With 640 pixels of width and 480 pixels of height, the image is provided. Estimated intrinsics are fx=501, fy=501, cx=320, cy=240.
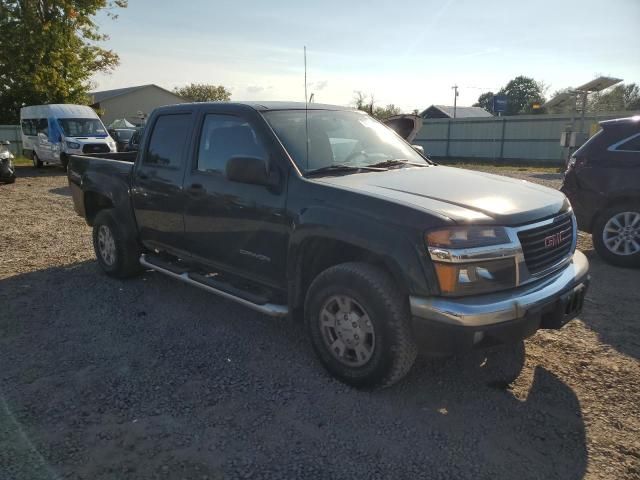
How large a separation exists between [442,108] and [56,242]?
51.3 m

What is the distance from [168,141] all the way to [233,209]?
1.36 metres

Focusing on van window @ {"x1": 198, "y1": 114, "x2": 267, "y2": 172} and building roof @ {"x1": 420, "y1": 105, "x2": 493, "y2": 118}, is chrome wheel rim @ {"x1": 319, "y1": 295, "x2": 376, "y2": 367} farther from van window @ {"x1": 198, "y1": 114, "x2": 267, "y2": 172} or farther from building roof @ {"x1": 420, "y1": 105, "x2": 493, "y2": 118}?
building roof @ {"x1": 420, "y1": 105, "x2": 493, "y2": 118}

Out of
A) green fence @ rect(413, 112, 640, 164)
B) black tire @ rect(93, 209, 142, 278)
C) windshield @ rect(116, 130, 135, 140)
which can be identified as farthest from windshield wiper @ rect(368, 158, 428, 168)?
windshield @ rect(116, 130, 135, 140)

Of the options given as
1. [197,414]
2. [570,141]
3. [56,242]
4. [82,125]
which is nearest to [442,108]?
[570,141]

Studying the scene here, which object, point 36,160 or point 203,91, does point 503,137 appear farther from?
point 203,91

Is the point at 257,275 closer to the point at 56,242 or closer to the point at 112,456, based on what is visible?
the point at 112,456

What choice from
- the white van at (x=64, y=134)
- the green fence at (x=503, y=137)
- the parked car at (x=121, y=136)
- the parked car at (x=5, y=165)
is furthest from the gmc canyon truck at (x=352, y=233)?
the green fence at (x=503, y=137)

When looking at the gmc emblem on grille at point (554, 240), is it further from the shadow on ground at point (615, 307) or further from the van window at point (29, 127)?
the van window at point (29, 127)

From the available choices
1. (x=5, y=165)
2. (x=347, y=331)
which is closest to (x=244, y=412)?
(x=347, y=331)

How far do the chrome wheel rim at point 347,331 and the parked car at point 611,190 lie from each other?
4.44 metres

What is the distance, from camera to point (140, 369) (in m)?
3.66

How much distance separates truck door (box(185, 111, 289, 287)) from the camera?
372 cm

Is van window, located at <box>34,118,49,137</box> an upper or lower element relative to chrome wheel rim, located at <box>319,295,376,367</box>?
upper

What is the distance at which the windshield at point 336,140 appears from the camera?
3826 mm
